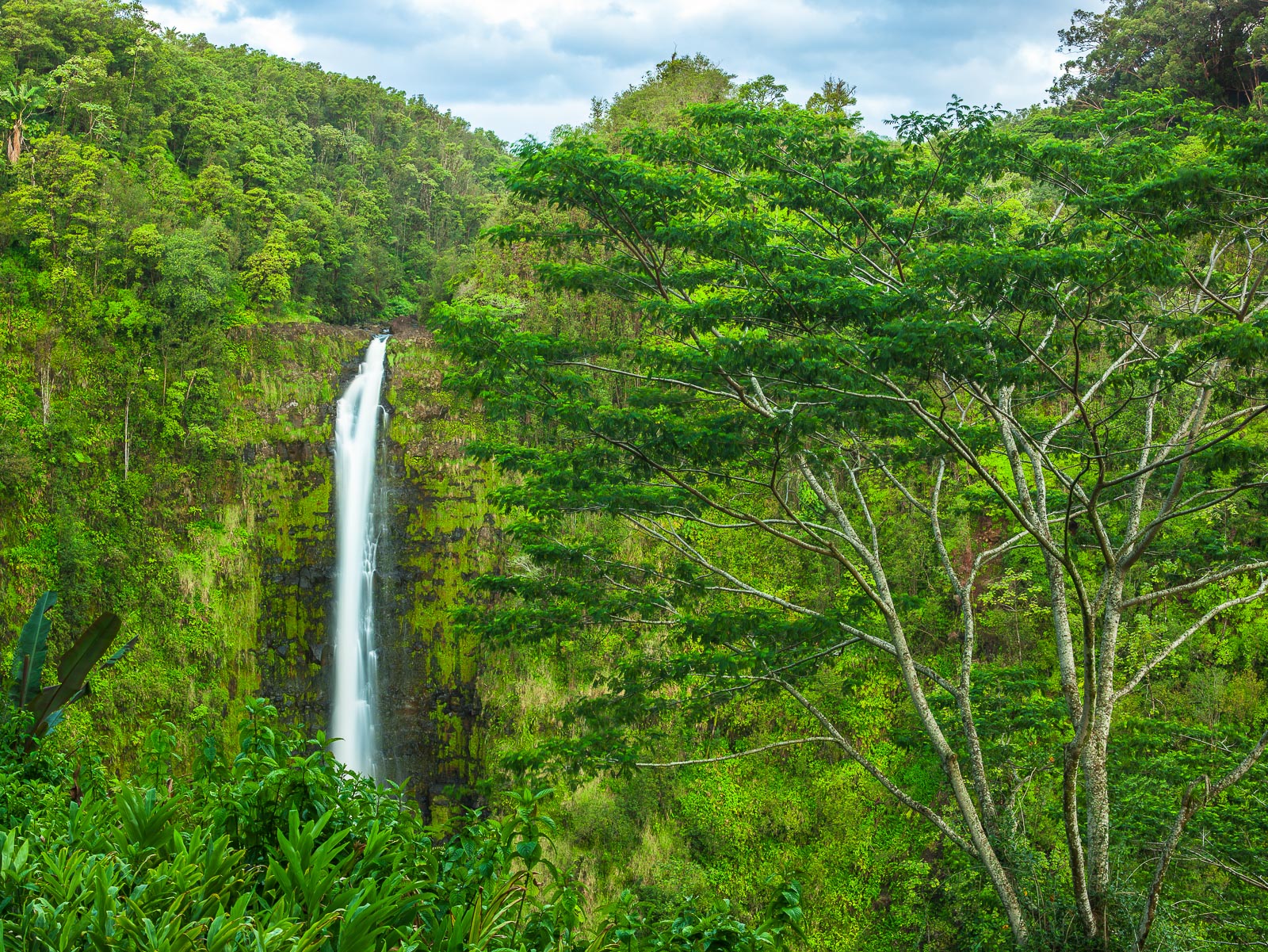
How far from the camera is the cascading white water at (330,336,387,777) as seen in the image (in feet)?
55.8

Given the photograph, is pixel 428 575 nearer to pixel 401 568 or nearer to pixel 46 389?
pixel 401 568

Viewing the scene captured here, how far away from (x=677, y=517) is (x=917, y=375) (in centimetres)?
363

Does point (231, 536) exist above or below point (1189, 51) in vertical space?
below

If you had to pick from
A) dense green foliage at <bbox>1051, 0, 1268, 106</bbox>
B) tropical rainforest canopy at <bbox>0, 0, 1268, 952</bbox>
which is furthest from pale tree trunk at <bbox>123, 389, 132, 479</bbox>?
dense green foliage at <bbox>1051, 0, 1268, 106</bbox>

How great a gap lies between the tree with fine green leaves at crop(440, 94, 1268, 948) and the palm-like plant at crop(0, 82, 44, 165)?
16.0 metres

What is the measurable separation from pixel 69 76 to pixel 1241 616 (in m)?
25.1

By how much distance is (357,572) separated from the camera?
709 inches

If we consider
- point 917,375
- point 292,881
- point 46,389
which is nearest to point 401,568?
point 46,389

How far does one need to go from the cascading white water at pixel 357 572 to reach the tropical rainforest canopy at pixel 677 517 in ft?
1.57

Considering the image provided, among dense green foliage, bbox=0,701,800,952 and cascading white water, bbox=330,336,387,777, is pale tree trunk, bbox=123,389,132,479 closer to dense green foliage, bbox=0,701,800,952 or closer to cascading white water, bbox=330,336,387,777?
cascading white water, bbox=330,336,387,777

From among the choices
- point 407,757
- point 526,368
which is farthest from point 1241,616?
point 407,757

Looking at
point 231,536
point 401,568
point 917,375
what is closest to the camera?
point 917,375

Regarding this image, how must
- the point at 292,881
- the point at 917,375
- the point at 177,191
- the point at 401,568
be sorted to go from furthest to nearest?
the point at 177,191, the point at 401,568, the point at 917,375, the point at 292,881

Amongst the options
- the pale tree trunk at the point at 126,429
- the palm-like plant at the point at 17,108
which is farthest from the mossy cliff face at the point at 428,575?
the palm-like plant at the point at 17,108
